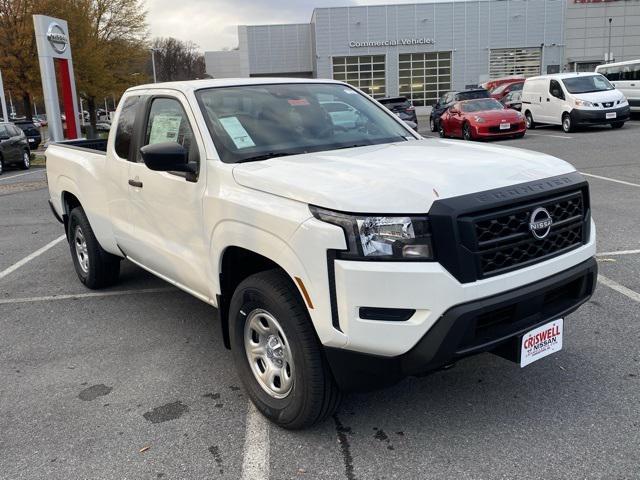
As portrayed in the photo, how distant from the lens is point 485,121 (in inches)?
722

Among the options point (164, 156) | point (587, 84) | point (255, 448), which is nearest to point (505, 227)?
point (255, 448)

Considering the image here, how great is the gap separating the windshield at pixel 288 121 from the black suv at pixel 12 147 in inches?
698

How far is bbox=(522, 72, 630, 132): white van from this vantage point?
19.0 m

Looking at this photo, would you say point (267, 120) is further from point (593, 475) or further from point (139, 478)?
point (593, 475)

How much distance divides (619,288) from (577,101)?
1595cm

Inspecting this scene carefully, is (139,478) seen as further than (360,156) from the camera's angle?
No

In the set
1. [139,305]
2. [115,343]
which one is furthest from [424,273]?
[139,305]

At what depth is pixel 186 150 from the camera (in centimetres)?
377

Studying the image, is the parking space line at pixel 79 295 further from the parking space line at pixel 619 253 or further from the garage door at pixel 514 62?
the garage door at pixel 514 62

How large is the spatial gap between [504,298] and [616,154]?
1289 cm

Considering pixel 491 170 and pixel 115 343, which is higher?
pixel 491 170

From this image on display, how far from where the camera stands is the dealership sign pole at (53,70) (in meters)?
21.9

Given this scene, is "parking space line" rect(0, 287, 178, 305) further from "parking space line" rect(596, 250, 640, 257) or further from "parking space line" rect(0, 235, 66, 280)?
"parking space line" rect(596, 250, 640, 257)

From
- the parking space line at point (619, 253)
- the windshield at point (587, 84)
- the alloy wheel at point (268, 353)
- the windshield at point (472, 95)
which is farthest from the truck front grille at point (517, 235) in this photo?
the windshield at point (472, 95)
